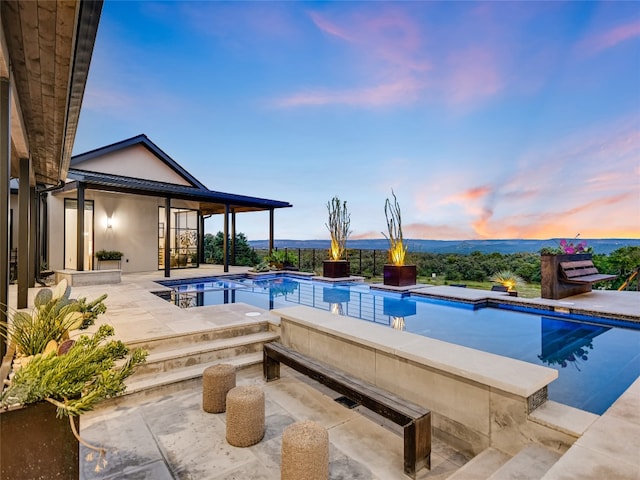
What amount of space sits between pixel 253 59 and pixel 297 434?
13665 mm

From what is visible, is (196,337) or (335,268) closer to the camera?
(196,337)

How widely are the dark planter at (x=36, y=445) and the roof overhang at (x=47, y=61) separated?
8.33 feet

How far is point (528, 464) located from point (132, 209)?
45.7 feet

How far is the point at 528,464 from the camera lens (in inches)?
74.4

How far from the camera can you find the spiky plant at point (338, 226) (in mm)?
12094

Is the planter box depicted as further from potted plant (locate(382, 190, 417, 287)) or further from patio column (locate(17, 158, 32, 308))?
patio column (locate(17, 158, 32, 308))

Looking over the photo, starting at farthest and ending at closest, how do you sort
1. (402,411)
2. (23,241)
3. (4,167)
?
(23,241), (4,167), (402,411)

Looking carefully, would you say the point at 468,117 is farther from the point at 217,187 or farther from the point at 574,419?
the point at 217,187

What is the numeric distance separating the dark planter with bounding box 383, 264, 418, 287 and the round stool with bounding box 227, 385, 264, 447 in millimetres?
7431

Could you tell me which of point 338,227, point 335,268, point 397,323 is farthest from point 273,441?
point 338,227

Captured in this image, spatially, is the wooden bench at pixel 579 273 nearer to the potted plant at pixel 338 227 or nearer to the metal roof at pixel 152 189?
the potted plant at pixel 338 227

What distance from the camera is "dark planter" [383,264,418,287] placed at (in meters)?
9.39

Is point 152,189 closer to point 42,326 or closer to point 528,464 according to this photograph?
point 42,326

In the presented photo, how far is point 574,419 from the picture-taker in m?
2.07
